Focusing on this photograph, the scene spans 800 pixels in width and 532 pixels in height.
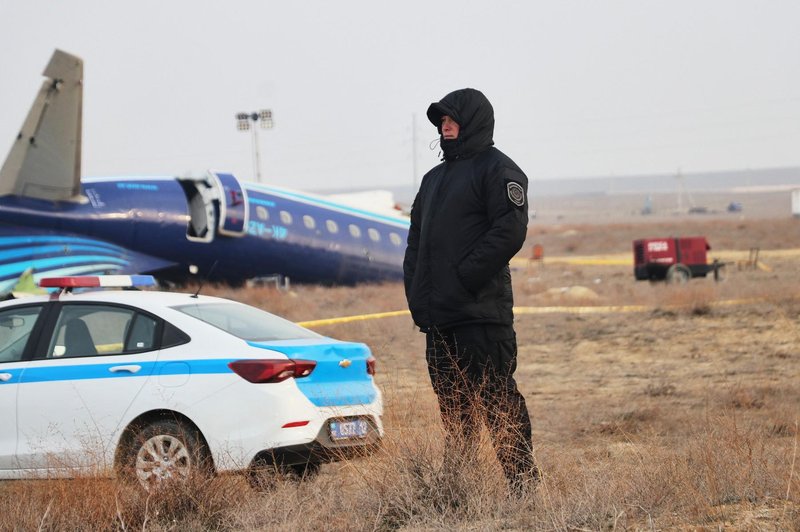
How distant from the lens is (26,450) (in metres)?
8.32

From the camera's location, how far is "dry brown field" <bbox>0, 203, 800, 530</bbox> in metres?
5.96

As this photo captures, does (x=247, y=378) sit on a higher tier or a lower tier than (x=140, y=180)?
lower

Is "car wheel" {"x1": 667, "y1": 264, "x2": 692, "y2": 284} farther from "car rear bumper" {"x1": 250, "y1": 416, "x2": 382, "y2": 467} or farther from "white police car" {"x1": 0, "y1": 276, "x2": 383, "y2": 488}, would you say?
"car rear bumper" {"x1": 250, "y1": 416, "x2": 382, "y2": 467}

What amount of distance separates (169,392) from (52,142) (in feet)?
50.8

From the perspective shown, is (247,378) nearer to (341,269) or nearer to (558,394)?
(558,394)

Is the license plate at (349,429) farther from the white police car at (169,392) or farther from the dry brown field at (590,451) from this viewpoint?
the dry brown field at (590,451)

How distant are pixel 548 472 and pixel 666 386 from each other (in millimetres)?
7296

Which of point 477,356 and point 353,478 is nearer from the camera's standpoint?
point 477,356

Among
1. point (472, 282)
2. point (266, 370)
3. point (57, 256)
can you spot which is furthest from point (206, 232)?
point (472, 282)

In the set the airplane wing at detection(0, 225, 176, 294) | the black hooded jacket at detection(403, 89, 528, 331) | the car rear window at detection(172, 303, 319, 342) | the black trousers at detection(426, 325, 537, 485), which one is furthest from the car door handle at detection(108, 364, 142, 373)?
the airplane wing at detection(0, 225, 176, 294)

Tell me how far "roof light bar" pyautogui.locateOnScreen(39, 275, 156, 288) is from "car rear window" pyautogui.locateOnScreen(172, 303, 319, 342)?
0.77 m

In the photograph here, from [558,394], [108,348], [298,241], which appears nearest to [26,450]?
[108,348]

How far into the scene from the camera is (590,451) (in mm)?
9484

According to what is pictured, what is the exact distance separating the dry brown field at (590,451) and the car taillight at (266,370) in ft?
2.35
